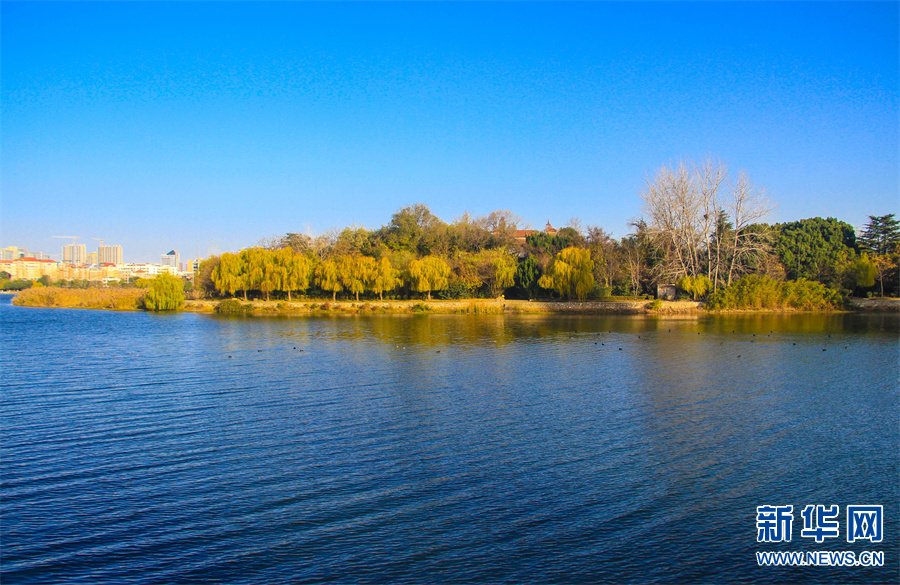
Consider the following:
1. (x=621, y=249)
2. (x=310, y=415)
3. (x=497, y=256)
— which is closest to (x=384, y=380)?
(x=310, y=415)

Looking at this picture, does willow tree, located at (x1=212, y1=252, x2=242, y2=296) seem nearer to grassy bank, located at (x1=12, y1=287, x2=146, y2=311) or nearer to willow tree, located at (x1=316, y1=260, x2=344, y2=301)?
willow tree, located at (x1=316, y1=260, x2=344, y2=301)

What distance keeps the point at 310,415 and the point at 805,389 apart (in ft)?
41.3

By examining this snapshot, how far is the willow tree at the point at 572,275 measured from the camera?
46.1m

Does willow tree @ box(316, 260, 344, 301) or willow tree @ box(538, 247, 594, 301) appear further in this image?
willow tree @ box(316, 260, 344, 301)

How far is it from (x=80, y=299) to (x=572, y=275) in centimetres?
4583

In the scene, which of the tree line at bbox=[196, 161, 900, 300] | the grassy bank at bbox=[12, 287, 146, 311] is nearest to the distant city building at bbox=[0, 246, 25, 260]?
the grassy bank at bbox=[12, 287, 146, 311]

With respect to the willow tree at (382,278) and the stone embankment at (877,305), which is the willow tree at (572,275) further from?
the stone embankment at (877,305)

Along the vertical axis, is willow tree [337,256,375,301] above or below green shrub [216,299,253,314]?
above

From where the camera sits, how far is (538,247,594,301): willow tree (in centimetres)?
4606

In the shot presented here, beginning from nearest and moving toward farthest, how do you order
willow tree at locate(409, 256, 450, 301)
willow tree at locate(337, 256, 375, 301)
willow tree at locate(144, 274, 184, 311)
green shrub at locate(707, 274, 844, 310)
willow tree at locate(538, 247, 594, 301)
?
green shrub at locate(707, 274, 844, 310), willow tree at locate(538, 247, 594, 301), willow tree at locate(409, 256, 450, 301), willow tree at locate(144, 274, 184, 311), willow tree at locate(337, 256, 375, 301)

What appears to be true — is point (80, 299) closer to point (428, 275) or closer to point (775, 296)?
point (428, 275)

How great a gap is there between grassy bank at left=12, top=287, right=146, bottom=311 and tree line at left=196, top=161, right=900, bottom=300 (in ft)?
21.1

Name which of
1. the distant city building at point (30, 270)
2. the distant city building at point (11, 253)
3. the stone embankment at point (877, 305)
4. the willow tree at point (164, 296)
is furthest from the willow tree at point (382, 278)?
the distant city building at point (11, 253)

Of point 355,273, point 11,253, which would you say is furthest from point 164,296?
point 11,253
